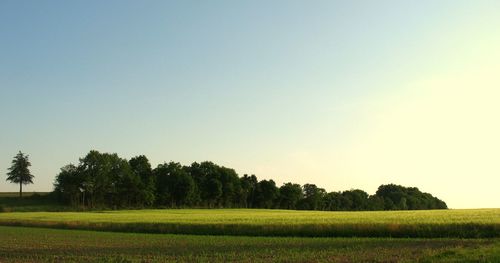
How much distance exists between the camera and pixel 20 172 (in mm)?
141375

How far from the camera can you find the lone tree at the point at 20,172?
14038 centimetres

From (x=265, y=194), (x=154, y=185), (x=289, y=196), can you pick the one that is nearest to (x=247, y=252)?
(x=154, y=185)

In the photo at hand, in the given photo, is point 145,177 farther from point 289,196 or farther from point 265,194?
point 289,196

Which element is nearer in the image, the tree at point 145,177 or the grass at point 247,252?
the grass at point 247,252

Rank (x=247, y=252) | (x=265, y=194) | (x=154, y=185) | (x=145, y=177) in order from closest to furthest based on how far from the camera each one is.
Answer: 1. (x=247, y=252)
2. (x=154, y=185)
3. (x=145, y=177)
4. (x=265, y=194)

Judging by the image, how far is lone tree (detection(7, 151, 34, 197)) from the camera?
140375 millimetres

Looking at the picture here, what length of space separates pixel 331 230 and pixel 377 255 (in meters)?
16.2

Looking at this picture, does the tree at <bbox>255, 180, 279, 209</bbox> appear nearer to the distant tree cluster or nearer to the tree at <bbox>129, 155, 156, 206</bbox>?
the distant tree cluster

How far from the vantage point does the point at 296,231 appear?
40938mm

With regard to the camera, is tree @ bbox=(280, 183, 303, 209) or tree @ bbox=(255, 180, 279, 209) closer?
tree @ bbox=(255, 180, 279, 209)

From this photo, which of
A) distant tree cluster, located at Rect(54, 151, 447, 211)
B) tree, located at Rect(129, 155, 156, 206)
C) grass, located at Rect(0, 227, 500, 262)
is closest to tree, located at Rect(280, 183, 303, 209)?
distant tree cluster, located at Rect(54, 151, 447, 211)

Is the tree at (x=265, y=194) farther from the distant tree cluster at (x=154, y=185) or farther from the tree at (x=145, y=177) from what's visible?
the tree at (x=145, y=177)

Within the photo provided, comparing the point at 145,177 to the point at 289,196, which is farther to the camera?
the point at 289,196

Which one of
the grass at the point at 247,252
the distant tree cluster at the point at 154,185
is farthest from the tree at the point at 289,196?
the grass at the point at 247,252
